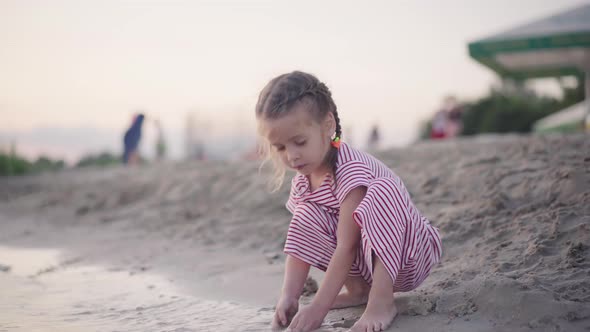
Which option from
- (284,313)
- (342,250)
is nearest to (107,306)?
(284,313)

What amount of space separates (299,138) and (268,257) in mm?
1554

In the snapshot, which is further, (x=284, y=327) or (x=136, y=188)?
(x=136, y=188)

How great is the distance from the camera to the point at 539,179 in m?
3.45

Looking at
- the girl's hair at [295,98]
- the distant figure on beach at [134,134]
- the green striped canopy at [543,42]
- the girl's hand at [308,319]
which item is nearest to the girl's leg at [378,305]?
the girl's hand at [308,319]

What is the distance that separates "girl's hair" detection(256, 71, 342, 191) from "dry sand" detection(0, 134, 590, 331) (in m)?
0.72

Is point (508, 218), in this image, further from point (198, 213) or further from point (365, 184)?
point (198, 213)

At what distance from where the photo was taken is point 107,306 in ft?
8.60

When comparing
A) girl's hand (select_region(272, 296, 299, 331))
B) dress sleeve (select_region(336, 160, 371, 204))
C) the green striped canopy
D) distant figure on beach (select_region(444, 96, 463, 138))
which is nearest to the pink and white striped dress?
dress sleeve (select_region(336, 160, 371, 204))

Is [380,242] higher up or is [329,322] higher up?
[380,242]

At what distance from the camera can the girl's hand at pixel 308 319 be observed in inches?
78.1

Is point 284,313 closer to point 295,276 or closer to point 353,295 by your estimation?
point 295,276

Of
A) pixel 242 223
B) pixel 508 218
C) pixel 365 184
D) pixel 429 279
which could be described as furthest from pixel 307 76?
pixel 242 223

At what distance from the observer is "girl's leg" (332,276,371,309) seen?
7.54 ft

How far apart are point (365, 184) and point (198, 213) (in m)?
3.32
